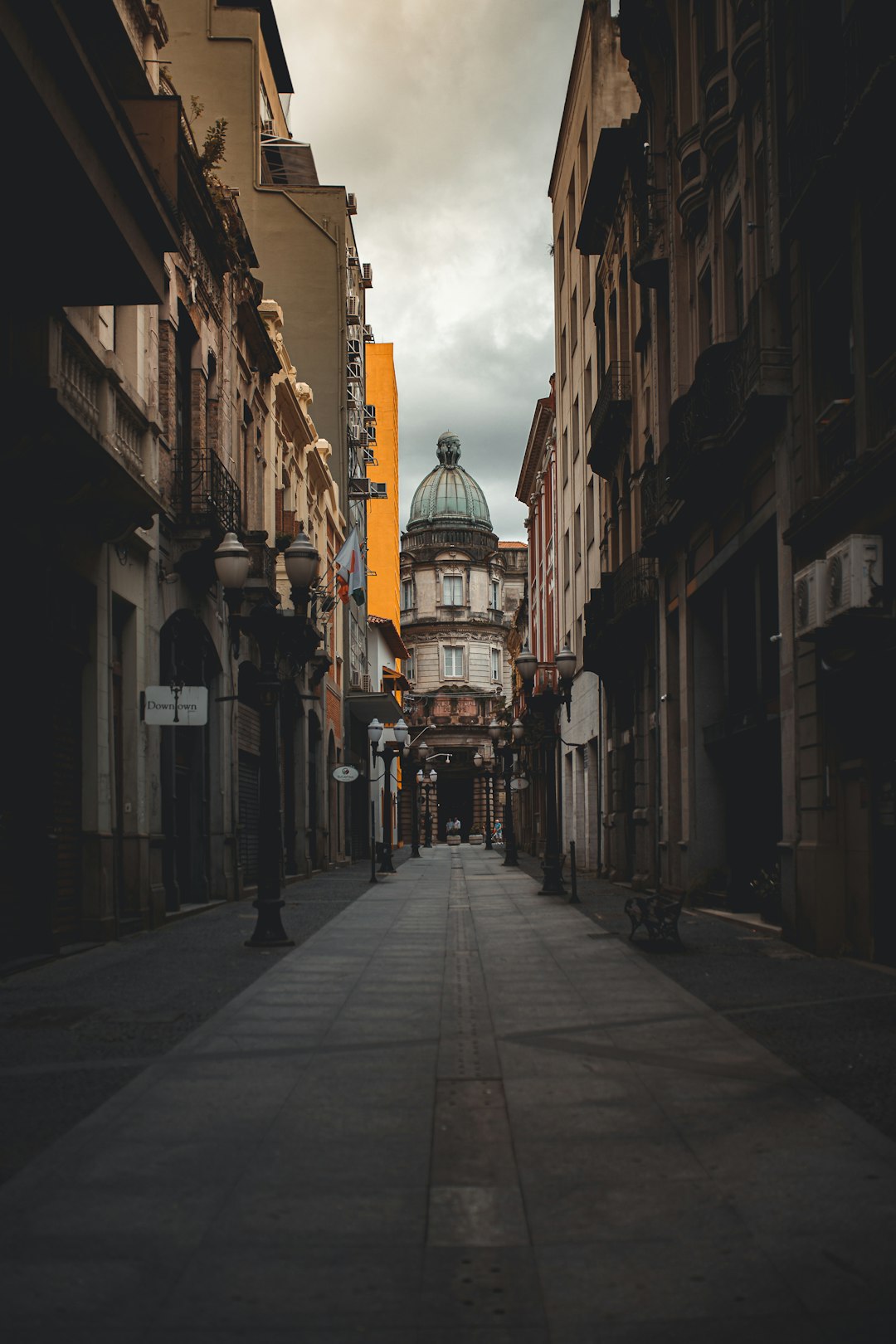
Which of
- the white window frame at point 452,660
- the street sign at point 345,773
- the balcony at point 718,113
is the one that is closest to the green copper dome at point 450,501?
the white window frame at point 452,660

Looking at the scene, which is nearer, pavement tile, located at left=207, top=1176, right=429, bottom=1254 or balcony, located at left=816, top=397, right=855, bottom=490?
pavement tile, located at left=207, top=1176, right=429, bottom=1254

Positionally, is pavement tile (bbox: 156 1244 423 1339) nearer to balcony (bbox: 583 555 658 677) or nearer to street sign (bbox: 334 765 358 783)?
balcony (bbox: 583 555 658 677)

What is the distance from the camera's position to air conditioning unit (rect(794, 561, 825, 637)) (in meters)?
13.1

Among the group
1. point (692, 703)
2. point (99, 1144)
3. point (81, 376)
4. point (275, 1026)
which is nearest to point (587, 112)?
point (692, 703)

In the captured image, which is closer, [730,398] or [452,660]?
[730,398]

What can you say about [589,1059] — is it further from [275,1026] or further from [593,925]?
[593,925]

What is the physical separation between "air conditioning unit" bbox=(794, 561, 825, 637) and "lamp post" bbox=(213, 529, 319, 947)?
527 cm

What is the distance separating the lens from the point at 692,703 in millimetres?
21938

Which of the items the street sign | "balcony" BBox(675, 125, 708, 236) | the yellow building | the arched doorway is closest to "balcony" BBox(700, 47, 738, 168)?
"balcony" BBox(675, 125, 708, 236)

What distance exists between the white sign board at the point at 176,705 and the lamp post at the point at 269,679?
0.78 metres

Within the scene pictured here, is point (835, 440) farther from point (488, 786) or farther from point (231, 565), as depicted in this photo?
point (488, 786)

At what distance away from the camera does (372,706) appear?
51.8 metres

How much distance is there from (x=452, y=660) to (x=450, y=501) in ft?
47.6

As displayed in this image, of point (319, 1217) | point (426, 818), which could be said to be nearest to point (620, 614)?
point (319, 1217)
